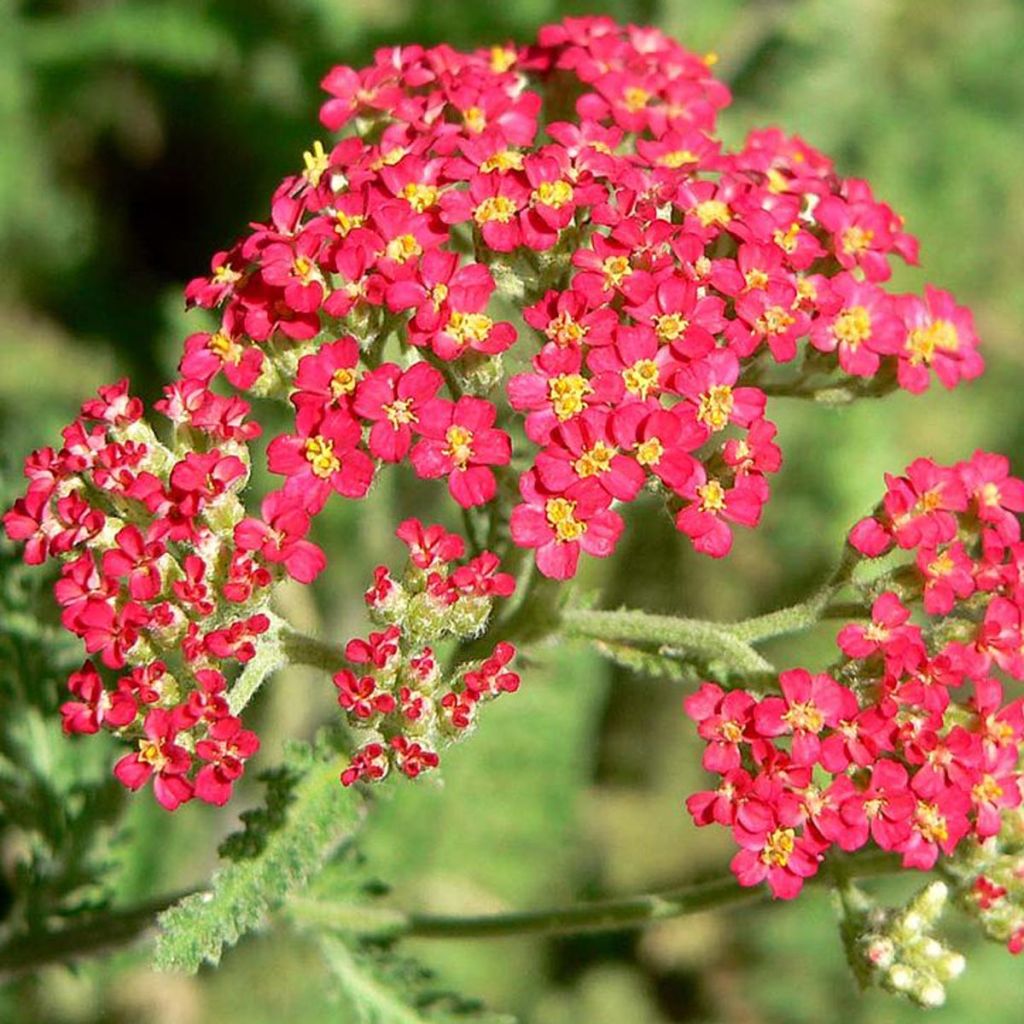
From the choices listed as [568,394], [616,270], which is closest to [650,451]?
[568,394]

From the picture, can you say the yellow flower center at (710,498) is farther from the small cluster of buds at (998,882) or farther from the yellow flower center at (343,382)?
the small cluster of buds at (998,882)

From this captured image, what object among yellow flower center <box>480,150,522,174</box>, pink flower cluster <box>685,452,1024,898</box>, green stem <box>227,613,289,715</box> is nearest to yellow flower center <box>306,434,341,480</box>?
green stem <box>227,613,289,715</box>

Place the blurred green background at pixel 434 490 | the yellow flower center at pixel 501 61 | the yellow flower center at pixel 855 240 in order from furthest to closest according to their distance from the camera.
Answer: the blurred green background at pixel 434 490 < the yellow flower center at pixel 501 61 < the yellow flower center at pixel 855 240

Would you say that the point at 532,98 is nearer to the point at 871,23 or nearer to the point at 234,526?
the point at 234,526

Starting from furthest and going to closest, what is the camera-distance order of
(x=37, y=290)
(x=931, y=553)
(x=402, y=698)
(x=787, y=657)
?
(x=37, y=290), (x=787, y=657), (x=931, y=553), (x=402, y=698)

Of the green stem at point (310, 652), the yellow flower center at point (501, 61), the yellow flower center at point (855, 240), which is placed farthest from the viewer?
the yellow flower center at point (501, 61)

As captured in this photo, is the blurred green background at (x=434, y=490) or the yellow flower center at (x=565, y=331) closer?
the yellow flower center at (x=565, y=331)

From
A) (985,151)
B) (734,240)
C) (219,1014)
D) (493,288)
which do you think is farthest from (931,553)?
(985,151)

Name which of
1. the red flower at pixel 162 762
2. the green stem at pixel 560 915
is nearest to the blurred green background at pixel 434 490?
the green stem at pixel 560 915
